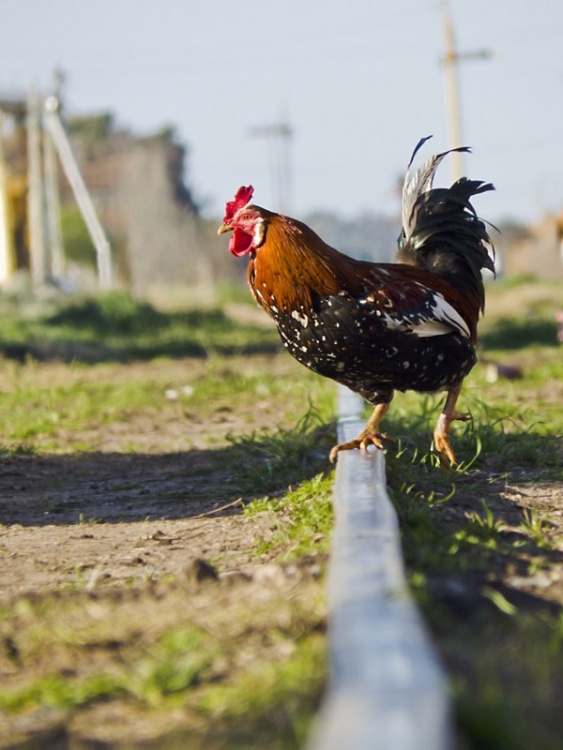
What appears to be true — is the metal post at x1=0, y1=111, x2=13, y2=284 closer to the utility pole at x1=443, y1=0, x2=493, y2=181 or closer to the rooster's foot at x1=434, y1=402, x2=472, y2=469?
the utility pole at x1=443, y1=0, x2=493, y2=181

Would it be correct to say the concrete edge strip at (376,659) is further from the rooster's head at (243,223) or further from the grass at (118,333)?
the grass at (118,333)

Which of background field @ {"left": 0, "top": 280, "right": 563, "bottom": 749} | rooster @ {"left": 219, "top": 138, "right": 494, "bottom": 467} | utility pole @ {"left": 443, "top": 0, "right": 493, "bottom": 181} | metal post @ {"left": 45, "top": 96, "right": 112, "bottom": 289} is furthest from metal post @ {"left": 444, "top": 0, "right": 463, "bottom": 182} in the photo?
rooster @ {"left": 219, "top": 138, "right": 494, "bottom": 467}

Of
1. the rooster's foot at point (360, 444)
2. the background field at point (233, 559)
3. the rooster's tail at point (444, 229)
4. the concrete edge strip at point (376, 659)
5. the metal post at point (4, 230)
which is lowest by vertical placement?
the background field at point (233, 559)

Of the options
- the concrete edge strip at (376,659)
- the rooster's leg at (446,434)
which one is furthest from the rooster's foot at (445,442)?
the concrete edge strip at (376,659)

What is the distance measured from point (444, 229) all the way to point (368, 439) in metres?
1.39

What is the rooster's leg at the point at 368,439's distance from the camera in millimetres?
4977

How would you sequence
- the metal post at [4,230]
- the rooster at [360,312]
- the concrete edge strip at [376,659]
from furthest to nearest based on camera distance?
1. the metal post at [4,230]
2. the rooster at [360,312]
3. the concrete edge strip at [376,659]

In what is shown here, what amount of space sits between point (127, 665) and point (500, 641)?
2.86ft

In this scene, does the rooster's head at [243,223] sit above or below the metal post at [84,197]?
below

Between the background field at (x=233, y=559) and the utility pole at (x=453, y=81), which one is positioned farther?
the utility pole at (x=453, y=81)

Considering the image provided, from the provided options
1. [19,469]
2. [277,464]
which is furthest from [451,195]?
[19,469]

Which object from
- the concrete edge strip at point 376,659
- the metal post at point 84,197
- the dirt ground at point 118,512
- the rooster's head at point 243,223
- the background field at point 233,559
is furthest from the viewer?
the metal post at point 84,197

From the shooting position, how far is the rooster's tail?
5711mm

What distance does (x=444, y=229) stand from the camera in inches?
225
